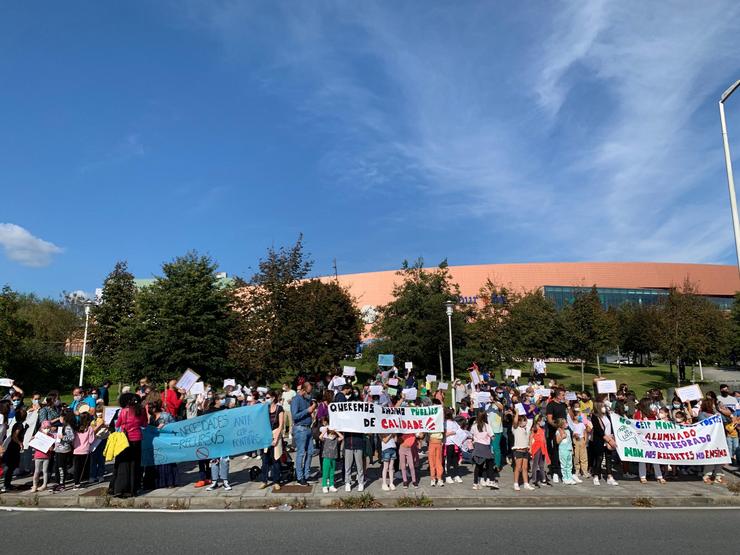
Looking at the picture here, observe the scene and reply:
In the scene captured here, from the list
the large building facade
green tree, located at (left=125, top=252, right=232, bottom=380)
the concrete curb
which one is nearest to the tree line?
green tree, located at (left=125, top=252, right=232, bottom=380)

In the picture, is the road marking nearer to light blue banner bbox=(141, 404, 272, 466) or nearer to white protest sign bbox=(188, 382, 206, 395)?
light blue banner bbox=(141, 404, 272, 466)

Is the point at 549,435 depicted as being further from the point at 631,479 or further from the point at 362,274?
the point at 362,274

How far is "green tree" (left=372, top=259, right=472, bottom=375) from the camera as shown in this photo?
3394 centimetres

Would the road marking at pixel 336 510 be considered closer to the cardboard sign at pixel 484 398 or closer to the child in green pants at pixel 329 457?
the child in green pants at pixel 329 457

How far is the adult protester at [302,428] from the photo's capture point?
1079 centimetres

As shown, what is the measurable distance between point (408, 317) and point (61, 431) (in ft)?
84.6

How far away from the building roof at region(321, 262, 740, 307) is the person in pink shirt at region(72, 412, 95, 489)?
283 ft

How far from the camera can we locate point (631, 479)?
1200 cm

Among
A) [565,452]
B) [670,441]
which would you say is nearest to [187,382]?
[565,452]

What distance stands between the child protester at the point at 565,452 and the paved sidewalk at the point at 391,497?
370 mm

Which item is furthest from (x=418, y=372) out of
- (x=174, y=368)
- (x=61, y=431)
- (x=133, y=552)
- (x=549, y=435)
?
(x=133, y=552)

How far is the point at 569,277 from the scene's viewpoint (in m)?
104

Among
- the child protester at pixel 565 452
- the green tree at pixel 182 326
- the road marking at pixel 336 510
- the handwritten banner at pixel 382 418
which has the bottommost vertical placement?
the road marking at pixel 336 510

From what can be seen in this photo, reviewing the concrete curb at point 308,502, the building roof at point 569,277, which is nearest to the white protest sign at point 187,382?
the concrete curb at point 308,502
